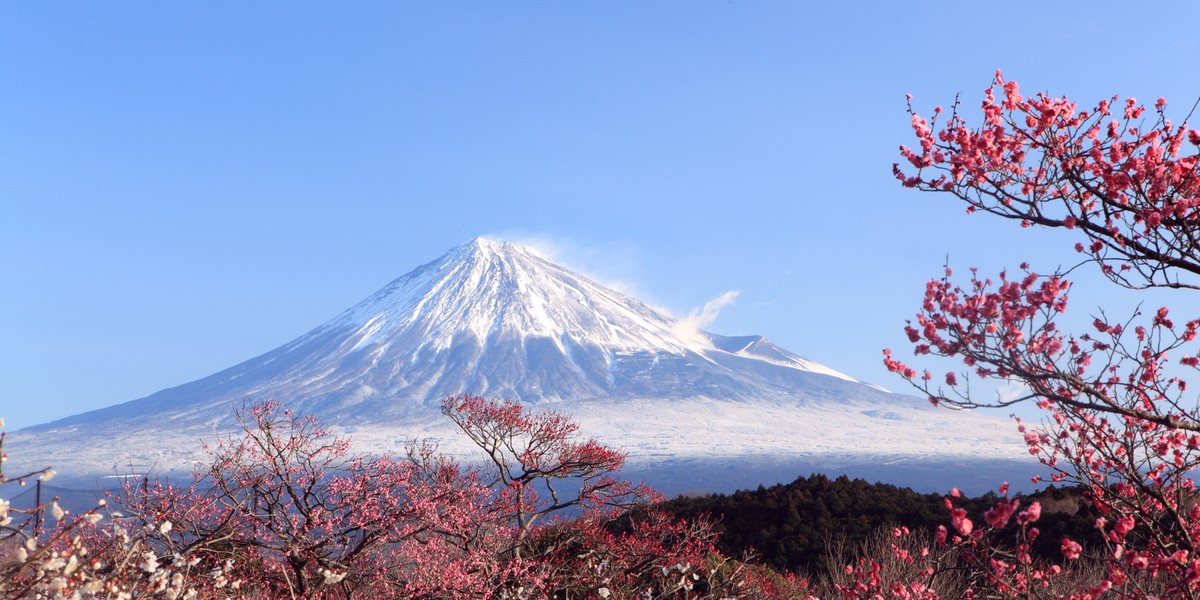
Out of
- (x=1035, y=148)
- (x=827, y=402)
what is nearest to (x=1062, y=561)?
(x=1035, y=148)

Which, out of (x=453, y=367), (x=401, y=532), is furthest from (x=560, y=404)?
(x=401, y=532)

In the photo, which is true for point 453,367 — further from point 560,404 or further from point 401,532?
point 401,532

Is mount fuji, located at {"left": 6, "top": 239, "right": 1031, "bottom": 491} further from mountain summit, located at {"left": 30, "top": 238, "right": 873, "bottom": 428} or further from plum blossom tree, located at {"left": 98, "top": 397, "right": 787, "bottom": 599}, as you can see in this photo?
plum blossom tree, located at {"left": 98, "top": 397, "right": 787, "bottom": 599}

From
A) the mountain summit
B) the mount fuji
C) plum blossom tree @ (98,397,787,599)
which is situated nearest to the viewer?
plum blossom tree @ (98,397,787,599)

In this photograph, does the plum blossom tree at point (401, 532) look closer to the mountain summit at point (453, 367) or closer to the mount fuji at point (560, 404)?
the mount fuji at point (560, 404)

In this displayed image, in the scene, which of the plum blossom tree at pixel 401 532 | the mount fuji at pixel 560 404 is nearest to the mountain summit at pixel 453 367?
the mount fuji at pixel 560 404

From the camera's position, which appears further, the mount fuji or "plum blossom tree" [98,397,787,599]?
the mount fuji

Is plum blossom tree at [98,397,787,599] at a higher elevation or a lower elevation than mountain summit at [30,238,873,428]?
lower

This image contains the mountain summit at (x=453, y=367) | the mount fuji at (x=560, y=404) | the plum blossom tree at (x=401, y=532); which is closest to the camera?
the plum blossom tree at (x=401, y=532)

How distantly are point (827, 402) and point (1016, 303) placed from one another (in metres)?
177

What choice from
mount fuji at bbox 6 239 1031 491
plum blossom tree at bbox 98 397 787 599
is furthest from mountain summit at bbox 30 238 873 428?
plum blossom tree at bbox 98 397 787 599

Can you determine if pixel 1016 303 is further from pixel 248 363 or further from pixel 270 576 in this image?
pixel 248 363

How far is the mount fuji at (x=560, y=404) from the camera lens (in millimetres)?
127056

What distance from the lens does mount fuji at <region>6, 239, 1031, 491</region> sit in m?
127
